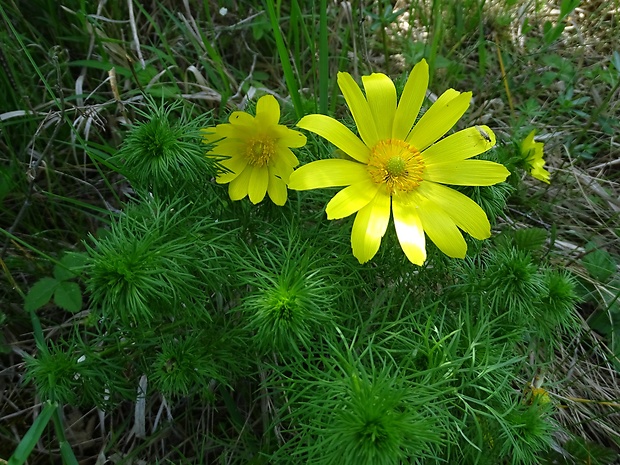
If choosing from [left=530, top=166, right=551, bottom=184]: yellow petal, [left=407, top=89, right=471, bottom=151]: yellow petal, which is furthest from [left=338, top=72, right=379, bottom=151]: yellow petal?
[left=530, top=166, right=551, bottom=184]: yellow petal

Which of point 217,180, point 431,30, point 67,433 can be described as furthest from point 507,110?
point 67,433

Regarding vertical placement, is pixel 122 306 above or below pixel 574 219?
above

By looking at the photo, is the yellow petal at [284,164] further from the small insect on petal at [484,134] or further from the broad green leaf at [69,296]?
the broad green leaf at [69,296]

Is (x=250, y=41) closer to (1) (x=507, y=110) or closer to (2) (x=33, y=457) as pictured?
(1) (x=507, y=110)

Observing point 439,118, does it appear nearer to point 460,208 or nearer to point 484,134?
point 484,134

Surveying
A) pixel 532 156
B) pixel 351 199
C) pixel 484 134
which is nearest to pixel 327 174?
pixel 351 199

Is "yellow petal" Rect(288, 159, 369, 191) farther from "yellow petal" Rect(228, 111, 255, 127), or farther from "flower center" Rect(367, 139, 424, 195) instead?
"yellow petal" Rect(228, 111, 255, 127)

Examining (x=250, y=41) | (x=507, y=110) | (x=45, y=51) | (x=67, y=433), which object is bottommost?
(x=67, y=433)
